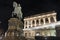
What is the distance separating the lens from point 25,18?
32000mm

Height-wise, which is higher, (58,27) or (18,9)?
(18,9)

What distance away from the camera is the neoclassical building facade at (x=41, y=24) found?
2506 cm

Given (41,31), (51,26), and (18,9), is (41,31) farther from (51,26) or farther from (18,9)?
(18,9)

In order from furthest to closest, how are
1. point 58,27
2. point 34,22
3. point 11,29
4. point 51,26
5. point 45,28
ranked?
point 34,22 → point 45,28 → point 51,26 → point 58,27 → point 11,29

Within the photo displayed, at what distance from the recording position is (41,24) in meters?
29.5

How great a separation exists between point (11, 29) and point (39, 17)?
21501 mm

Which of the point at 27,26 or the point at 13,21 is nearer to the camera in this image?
the point at 13,21

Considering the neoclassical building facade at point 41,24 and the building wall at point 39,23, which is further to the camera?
the building wall at point 39,23

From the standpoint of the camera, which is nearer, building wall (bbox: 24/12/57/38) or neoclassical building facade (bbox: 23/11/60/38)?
neoclassical building facade (bbox: 23/11/60/38)

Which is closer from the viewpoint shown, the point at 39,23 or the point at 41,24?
the point at 41,24

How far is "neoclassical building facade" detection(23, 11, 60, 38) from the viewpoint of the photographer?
82.2ft

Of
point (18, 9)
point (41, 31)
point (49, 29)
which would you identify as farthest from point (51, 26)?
point (18, 9)

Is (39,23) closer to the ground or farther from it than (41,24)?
farther from it

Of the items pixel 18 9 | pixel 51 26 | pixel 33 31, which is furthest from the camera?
pixel 33 31
